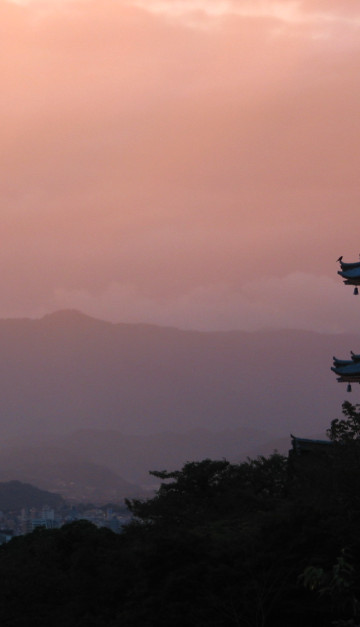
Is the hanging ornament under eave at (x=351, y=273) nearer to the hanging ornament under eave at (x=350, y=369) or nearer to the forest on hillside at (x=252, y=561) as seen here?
the hanging ornament under eave at (x=350, y=369)

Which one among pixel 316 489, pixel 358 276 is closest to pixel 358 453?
pixel 316 489

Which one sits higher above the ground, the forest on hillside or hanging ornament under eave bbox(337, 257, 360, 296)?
hanging ornament under eave bbox(337, 257, 360, 296)

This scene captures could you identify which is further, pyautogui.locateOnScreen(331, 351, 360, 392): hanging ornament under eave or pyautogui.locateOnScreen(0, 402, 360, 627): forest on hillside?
pyautogui.locateOnScreen(331, 351, 360, 392): hanging ornament under eave

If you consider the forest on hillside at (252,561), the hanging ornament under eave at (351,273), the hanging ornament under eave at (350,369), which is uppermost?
the hanging ornament under eave at (351,273)

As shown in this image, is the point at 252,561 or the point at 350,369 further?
the point at 350,369

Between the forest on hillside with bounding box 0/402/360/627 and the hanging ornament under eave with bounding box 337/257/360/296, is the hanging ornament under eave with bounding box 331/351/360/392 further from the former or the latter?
the forest on hillside with bounding box 0/402/360/627

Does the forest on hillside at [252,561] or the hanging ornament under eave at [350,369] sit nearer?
the forest on hillside at [252,561]

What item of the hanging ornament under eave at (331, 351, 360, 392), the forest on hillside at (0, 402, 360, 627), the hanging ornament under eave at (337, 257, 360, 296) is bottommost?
the forest on hillside at (0, 402, 360, 627)

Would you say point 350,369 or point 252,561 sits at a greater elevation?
point 350,369

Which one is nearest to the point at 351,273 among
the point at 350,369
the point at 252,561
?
the point at 350,369

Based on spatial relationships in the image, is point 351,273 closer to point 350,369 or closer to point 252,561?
point 350,369

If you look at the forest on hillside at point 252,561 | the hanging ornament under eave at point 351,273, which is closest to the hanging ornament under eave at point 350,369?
the hanging ornament under eave at point 351,273

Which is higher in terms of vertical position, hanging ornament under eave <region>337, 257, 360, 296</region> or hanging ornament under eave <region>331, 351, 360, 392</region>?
hanging ornament under eave <region>337, 257, 360, 296</region>

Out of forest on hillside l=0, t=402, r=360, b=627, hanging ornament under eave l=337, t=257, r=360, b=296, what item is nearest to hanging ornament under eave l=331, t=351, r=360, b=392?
hanging ornament under eave l=337, t=257, r=360, b=296
